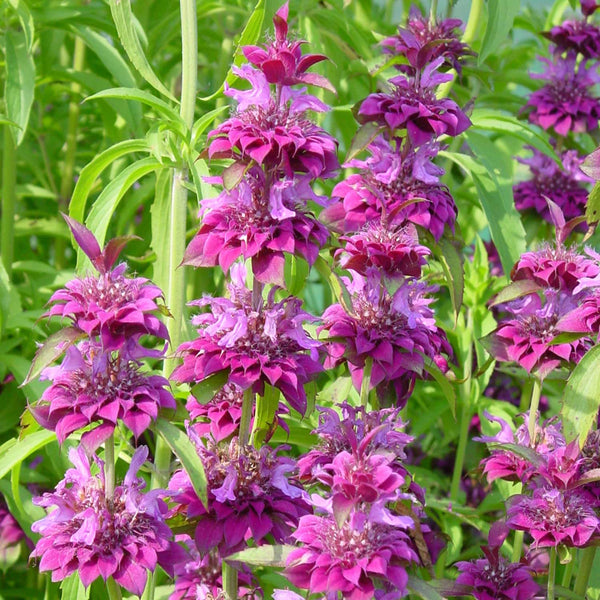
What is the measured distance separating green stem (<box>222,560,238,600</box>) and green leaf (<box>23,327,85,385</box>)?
345 mm

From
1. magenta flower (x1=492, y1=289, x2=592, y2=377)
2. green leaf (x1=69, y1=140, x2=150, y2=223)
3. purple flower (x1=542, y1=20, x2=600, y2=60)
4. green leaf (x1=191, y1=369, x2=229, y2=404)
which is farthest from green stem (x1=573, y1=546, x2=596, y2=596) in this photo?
purple flower (x1=542, y1=20, x2=600, y2=60)

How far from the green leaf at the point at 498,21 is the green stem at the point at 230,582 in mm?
923

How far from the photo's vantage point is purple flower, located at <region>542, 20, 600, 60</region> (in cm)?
234

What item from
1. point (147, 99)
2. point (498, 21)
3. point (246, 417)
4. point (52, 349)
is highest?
point (498, 21)

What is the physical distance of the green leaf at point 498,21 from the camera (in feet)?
5.58

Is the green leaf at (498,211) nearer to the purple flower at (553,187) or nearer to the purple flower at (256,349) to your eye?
the purple flower at (553,187)

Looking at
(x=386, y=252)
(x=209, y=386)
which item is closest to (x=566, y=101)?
(x=386, y=252)

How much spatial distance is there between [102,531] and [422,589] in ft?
1.22

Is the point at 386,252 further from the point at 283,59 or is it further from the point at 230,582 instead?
the point at 230,582

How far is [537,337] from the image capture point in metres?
1.53

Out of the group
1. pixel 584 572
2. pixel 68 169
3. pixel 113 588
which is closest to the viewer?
pixel 113 588

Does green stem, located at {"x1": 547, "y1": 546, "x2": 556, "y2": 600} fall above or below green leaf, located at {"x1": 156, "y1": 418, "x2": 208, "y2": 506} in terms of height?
below

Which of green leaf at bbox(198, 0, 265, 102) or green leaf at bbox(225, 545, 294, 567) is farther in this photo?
green leaf at bbox(198, 0, 265, 102)

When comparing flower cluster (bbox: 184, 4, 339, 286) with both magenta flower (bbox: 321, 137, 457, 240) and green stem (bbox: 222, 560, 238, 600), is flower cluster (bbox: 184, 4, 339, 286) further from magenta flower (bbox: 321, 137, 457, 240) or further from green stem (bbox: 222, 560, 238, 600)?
green stem (bbox: 222, 560, 238, 600)
